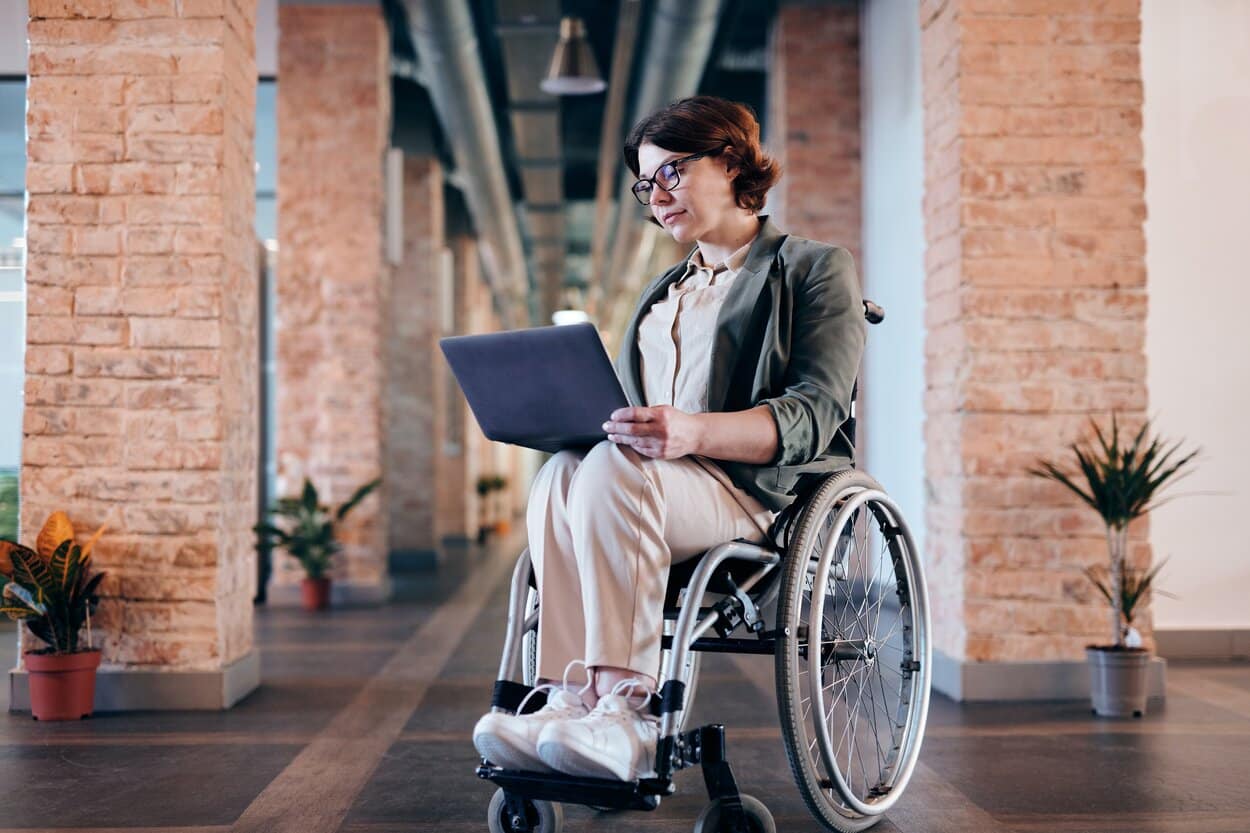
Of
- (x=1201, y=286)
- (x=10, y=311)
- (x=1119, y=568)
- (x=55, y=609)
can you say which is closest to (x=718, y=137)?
(x=1119, y=568)

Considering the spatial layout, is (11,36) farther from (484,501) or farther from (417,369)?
(484,501)

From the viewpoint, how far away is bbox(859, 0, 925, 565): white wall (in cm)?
527

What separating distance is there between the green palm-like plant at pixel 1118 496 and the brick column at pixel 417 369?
6.88 metres

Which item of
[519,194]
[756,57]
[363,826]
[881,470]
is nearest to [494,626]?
[881,470]

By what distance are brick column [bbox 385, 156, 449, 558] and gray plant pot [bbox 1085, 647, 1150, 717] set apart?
6.99m

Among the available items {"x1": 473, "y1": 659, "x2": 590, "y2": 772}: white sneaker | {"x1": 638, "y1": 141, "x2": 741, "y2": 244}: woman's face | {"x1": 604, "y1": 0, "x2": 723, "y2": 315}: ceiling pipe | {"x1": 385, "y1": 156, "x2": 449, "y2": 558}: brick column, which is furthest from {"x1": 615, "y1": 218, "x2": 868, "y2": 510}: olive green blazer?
{"x1": 385, "y1": 156, "x2": 449, "y2": 558}: brick column

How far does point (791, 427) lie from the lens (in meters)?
1.91

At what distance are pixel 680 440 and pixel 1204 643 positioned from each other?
3.29 meters

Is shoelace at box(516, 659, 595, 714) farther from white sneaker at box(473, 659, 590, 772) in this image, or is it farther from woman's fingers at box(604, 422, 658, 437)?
woman's fingers at box(604, 422, 658, 437)

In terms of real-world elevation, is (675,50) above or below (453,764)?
above

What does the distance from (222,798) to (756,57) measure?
276 inches

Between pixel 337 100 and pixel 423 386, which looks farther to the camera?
pixel 423 386

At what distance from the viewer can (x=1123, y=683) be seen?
3271 mm

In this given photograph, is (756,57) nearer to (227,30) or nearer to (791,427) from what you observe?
(227,30)
